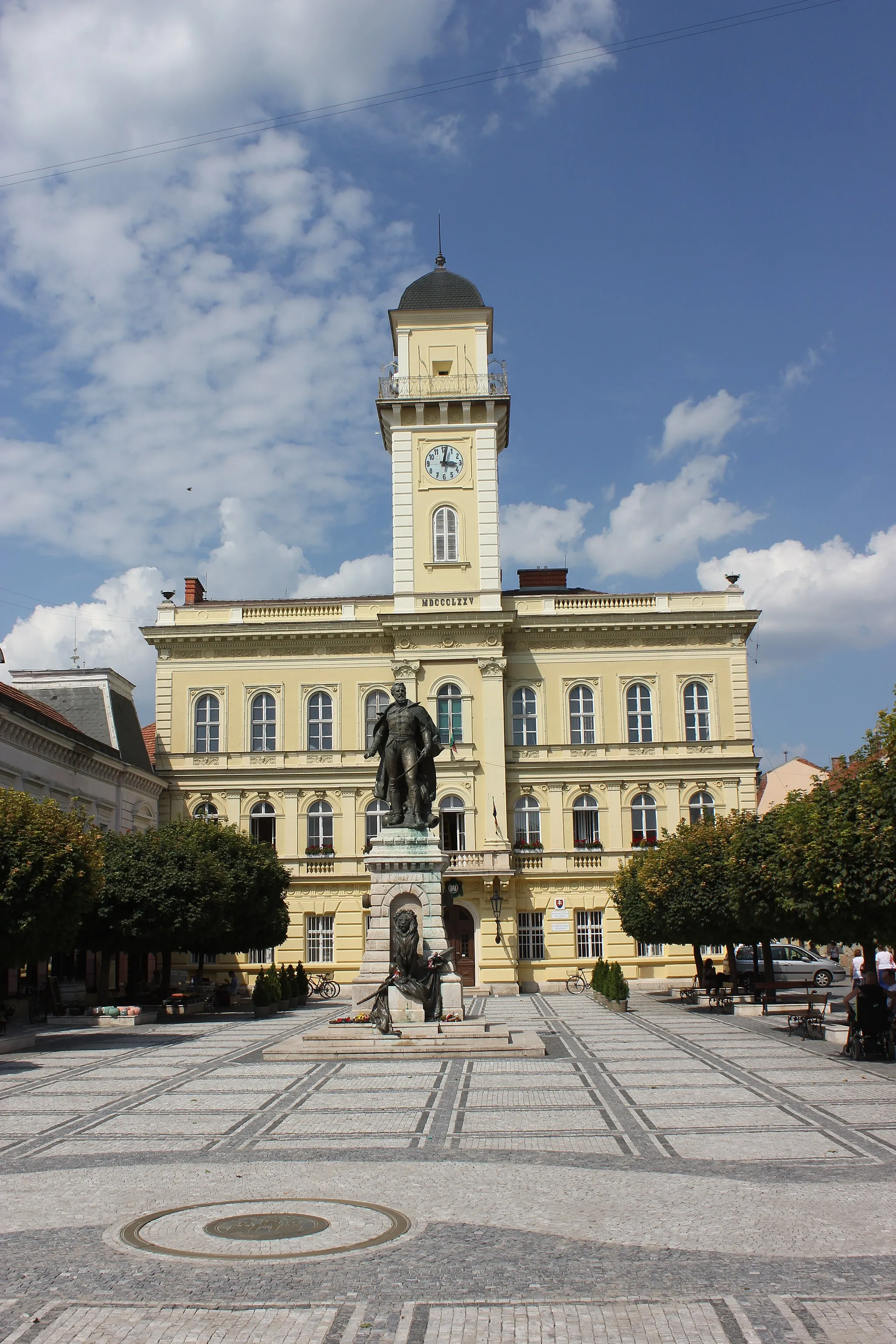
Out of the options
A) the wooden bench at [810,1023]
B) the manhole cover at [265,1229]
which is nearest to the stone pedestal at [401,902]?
the wooden bench at [810,1023]

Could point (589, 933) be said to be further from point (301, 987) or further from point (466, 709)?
point (301, 987)

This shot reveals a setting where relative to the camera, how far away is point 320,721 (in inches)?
1874

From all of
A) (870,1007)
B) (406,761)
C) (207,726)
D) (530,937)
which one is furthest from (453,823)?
(870,1007)

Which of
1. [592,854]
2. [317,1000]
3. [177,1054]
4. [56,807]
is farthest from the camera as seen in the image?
[592,854]

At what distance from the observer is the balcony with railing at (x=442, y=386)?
48531 millimetres

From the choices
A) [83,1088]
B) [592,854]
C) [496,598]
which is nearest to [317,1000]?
[592,854]

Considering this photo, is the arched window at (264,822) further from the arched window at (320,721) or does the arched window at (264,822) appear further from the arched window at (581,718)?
the arched window at (581,718)

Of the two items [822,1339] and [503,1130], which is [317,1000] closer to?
[503,1130]

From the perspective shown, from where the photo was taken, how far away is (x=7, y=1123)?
14539 mm

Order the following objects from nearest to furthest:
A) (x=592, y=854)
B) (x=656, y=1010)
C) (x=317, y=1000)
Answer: (x=656, y=1010)
(x=317, y=1000)
(x=592, y=854)

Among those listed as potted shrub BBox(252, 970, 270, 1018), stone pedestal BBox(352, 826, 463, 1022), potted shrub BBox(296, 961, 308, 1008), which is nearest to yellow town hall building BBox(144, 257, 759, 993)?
potted shrub BBox(296, 961, 308, 1008)

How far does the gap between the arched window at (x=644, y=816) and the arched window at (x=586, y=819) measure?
136 centimetres

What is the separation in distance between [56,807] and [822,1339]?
74.9 ft

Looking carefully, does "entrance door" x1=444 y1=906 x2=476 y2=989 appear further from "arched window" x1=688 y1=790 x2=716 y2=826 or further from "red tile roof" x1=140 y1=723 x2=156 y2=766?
"red tile roof" x1=140 y1=723 x2=156 y2=766
